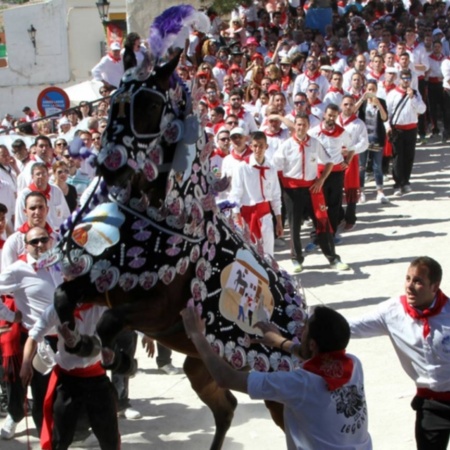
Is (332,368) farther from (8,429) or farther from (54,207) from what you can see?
(54,207)

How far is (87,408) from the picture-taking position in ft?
20.7

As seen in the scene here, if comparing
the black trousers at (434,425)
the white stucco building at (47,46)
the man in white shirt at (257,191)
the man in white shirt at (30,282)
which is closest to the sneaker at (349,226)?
the man in white shirt at (257,191)

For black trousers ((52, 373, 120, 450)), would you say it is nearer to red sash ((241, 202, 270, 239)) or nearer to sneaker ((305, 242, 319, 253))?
red sash ((241, 202, 270, 239))

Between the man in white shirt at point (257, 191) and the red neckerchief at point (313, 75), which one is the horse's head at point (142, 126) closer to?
the man in white shirt at point (257, 191)

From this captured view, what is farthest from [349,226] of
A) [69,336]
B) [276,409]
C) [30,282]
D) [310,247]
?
[69,336]

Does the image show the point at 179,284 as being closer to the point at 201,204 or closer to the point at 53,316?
the point at 201,204

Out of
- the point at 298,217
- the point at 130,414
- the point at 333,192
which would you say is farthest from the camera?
the point at 333,192

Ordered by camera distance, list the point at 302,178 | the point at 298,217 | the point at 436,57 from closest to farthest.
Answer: the point at 302,178, the point at 298,217, the point at 436,57

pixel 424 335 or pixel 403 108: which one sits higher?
pixel 403 108

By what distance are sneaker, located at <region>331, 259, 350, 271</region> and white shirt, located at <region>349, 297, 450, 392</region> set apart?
19.7ft

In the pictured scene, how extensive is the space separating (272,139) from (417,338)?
7.09 metres

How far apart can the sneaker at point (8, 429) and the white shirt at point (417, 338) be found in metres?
3.22

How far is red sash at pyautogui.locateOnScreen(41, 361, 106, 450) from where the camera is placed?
6.25 metres

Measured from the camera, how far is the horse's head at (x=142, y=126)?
16.4ft
